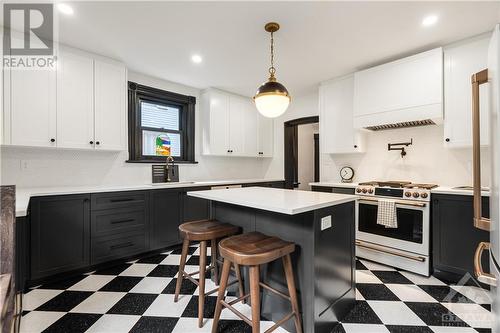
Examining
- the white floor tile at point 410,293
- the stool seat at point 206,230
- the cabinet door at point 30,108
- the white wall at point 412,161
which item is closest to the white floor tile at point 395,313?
the white floor tile at point 410,293

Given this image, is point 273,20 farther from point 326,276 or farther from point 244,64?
point 326,276

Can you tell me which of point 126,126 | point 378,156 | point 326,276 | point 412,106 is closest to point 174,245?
point 126,126

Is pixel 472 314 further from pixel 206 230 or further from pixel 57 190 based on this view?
pixel 57 190

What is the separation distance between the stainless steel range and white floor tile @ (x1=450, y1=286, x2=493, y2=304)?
28 centimetres

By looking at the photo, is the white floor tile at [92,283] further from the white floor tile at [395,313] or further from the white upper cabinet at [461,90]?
the white upper cabinet at [461,90]

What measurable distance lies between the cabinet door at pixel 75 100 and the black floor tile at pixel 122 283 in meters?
1.55

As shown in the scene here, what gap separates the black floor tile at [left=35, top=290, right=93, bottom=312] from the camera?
74.2 inches

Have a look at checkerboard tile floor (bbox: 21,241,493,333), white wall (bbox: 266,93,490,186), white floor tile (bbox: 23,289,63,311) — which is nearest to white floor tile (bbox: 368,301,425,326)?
checkerboard tile floor (bbox: 21,241,493,333)

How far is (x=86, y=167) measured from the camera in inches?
118

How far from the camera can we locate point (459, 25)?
2.29 metres

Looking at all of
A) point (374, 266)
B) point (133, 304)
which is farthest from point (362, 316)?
point (133, 304)

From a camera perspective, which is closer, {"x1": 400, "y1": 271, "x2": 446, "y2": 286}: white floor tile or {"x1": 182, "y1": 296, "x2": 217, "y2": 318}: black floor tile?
{"x1": 182, "y1": 296, "x2": 217, "y2": 318}: black floor tile

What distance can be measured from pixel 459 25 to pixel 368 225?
2242mm

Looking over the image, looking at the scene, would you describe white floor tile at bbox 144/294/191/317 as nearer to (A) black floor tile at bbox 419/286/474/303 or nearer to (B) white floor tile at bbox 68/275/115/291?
(B) white floor tile at bbox 68/275/115/291
